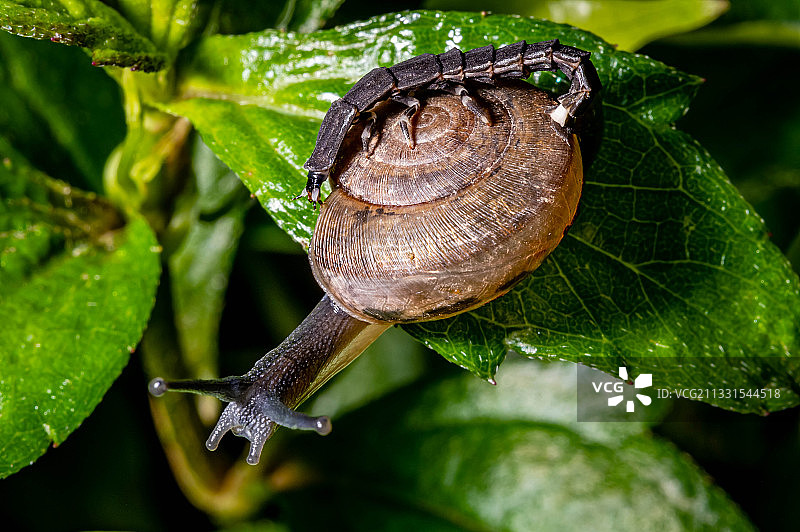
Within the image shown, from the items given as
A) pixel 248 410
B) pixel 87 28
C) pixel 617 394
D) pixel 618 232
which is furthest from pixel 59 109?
pixel 617 394

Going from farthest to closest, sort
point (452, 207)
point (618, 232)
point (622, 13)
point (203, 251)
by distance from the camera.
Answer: point (203, 251) → point (622, 13) → point (618, 232) → point (452, 207)

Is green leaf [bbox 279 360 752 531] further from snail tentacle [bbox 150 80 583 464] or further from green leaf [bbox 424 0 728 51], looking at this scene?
green leaf [bbox 424 0 728 51]

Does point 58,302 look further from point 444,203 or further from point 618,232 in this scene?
point 618,232

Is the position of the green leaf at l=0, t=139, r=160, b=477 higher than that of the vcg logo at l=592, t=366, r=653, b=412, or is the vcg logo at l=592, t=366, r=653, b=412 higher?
the green leaf at l=0, t=139, r=160, b=477

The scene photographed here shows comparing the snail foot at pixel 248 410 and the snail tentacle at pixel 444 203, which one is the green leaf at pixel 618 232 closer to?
the snail tentacle at pixel 444 203

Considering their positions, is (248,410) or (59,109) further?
(59,109)

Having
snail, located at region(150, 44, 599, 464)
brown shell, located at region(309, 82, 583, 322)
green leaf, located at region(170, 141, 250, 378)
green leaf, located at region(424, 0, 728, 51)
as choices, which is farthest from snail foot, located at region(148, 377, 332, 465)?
green leaf, located at region(424, 0, 728, 51)

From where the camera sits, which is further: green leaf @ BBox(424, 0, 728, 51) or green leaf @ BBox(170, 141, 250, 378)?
green leaf @ BBox(170, 141, 250, 378)

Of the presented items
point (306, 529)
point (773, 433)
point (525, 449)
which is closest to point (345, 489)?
point (306, 529)

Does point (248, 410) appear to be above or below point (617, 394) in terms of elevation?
above
